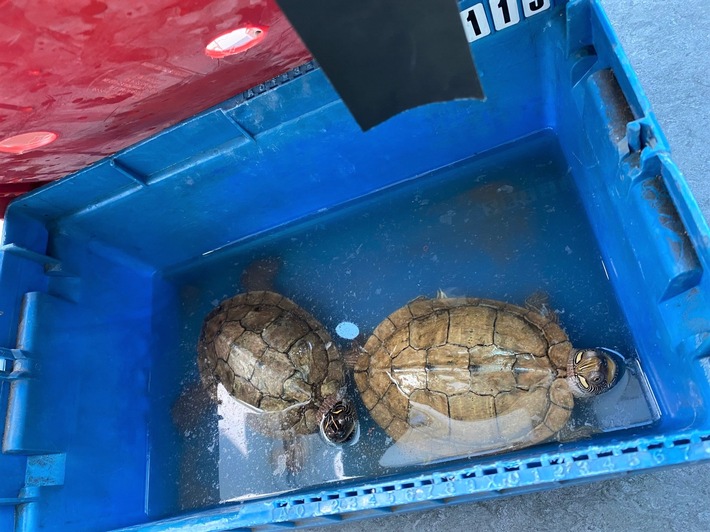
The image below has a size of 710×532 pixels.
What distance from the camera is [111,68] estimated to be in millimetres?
1393

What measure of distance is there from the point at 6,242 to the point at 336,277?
3.85 ft

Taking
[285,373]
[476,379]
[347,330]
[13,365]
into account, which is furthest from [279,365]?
[13,365]

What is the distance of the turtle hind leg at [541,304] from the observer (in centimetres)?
182

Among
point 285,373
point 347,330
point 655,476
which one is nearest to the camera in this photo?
point 655,476

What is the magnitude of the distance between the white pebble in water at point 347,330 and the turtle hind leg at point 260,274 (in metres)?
0.36

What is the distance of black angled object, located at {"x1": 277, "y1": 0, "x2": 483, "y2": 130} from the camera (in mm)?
1154

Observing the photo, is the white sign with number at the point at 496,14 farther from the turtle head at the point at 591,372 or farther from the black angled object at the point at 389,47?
the turtle head at the point at 591,372

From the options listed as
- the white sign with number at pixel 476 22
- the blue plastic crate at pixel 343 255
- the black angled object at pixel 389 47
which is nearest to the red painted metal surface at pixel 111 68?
the blue plastic crate at pixel 343 255

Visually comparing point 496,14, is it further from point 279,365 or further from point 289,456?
point 289,456

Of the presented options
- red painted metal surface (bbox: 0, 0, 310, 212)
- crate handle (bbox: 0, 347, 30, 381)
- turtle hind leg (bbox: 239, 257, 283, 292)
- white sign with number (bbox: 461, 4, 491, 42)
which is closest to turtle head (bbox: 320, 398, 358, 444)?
turtle hind leg (bbox: 239, 257, 283, 292)

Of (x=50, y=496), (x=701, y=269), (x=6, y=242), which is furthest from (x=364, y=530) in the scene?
(x=6, y=242)

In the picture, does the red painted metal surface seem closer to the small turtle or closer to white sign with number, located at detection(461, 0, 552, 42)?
white sign with number, located at detection(461, 0, 552, 42)

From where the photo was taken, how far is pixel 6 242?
179 cm

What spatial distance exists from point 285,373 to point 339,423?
0.28 metres
